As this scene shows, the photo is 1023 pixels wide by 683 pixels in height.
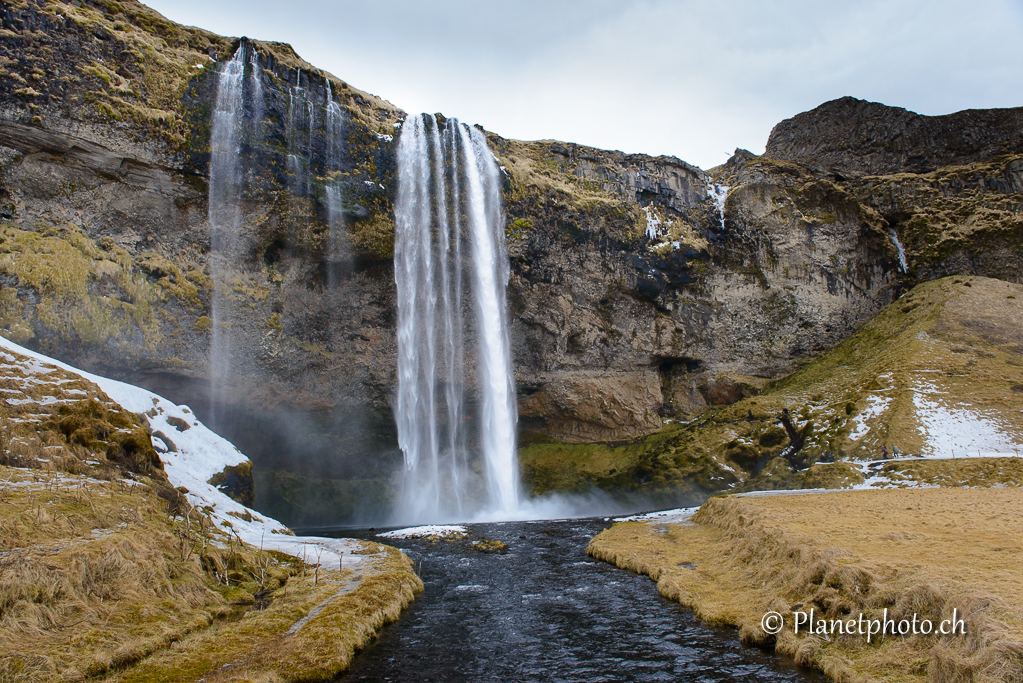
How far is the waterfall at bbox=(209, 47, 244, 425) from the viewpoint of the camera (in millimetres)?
35656

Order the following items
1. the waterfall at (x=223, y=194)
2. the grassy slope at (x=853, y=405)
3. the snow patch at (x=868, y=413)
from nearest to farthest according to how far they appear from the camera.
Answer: the waterfall at (x=223, y=194) → the grassy slope at (x=853, y=405) → the snow patch at (x=868, y=413)

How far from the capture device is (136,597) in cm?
1023

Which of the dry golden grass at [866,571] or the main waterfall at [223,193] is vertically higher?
the main waterfall at [223,193]

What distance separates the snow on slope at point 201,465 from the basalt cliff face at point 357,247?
10749mm

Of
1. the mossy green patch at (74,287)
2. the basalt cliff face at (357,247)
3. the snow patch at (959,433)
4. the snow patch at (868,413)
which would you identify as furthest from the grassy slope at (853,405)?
the mossy green patch at (74,287)

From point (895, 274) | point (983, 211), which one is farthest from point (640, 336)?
point (983, 211)

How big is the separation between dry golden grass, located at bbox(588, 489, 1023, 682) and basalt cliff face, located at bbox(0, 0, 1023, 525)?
86.3 feet

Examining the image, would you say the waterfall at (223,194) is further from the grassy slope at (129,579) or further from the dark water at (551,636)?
the dark water at (551,636)

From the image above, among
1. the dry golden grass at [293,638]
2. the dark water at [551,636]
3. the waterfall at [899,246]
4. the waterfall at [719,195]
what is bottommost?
the dark water at [551,636]

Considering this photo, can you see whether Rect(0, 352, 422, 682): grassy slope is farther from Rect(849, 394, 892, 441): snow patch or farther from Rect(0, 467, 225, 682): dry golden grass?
Rect(849, 394, 892, 441): snow patch

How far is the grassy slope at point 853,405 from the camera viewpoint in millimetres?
36500

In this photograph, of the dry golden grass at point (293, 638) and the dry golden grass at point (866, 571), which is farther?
the dry golden grass at point (293, 638)

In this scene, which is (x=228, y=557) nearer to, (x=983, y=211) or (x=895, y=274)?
(x=895, y=274)

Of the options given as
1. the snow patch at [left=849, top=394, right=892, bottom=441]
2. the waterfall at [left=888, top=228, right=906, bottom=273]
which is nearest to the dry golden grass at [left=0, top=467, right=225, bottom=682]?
the snow patch at [left=849, top=394, right=892, bottom=441]
